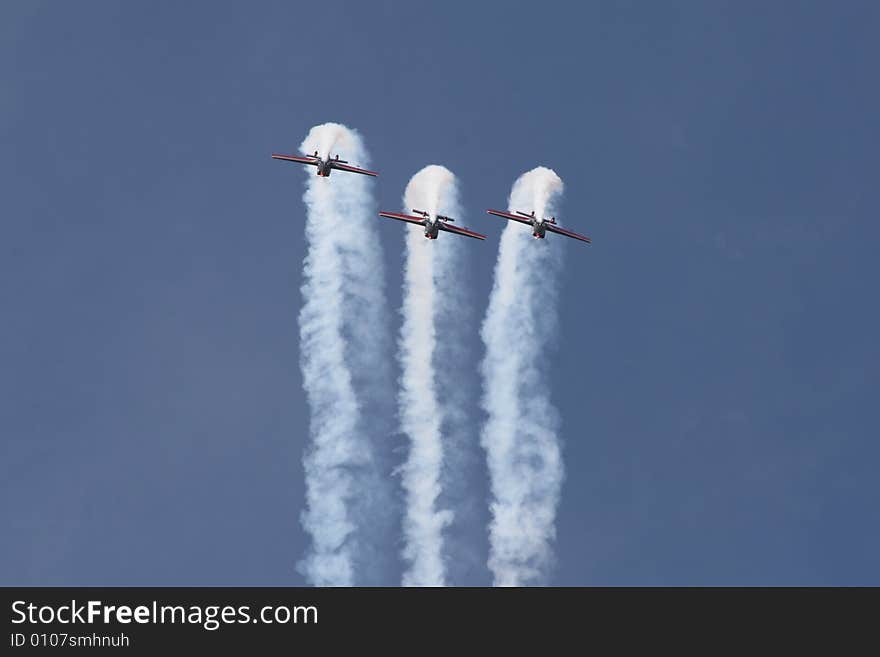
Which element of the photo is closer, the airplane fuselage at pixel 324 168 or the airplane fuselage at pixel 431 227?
the airplane fuselage at pixel 431 227

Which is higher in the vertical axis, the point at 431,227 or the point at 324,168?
the point at 324,168

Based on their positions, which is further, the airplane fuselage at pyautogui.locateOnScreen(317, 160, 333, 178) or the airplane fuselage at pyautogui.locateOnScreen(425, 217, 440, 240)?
the airplane fuselage at pyautogui.locateOnScreen(317, 160, 333, 178)

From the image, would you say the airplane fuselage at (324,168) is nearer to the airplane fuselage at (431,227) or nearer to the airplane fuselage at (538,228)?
the airplane fuselage at (431,227)

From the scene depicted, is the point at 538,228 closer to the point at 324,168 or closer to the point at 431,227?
the point at 431,227

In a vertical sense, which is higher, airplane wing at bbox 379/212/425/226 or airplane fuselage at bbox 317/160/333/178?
airplane fuselage at bbox 317/160/333/178

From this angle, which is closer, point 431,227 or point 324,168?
point 431,227

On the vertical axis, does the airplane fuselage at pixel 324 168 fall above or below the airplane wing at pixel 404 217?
above

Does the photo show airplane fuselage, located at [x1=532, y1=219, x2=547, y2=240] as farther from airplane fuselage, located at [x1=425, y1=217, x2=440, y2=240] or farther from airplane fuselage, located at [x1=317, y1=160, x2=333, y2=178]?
airplane fuselage, located at [x1=317, y1=160, x2=333, y2=178]

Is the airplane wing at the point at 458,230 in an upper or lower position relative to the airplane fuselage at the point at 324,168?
lower

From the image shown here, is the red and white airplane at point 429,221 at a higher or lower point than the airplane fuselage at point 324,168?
lower

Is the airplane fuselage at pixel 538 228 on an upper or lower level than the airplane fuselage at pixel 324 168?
lower
